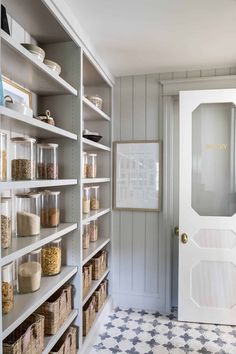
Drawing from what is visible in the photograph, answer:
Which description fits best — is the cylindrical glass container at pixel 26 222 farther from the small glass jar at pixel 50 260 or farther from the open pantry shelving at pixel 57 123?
the small glass jar at pixel 50 260

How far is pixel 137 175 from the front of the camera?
3055mm

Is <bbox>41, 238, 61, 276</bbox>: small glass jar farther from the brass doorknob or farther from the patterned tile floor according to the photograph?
the brass doorknob

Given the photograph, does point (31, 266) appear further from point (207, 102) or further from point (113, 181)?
point (207, 102)

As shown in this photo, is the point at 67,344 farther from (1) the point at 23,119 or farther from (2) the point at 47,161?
(1) the point at 23,119

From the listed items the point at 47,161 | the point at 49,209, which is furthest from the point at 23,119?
the point at 49,209

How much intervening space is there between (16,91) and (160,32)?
3.82 ft

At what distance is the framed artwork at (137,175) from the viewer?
3.00 m

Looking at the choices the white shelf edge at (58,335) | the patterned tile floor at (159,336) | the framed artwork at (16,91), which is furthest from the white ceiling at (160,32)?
the patterned tile floor at (159,336)

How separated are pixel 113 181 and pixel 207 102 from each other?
4.09ft

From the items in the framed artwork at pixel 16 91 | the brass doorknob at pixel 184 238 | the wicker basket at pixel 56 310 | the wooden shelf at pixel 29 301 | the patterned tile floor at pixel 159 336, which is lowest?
the patterned tile floor at pixel 159 336

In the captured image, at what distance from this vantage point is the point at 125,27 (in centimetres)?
206

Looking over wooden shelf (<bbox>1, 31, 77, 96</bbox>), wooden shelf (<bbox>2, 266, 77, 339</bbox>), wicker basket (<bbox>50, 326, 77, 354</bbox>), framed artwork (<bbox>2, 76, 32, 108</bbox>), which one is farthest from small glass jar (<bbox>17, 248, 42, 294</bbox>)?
wooden shelf (<bbox>1, 31, 77, 96</bbox>)

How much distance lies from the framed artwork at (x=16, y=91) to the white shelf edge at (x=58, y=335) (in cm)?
144

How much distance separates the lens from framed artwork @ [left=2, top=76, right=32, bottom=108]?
1.61 m
